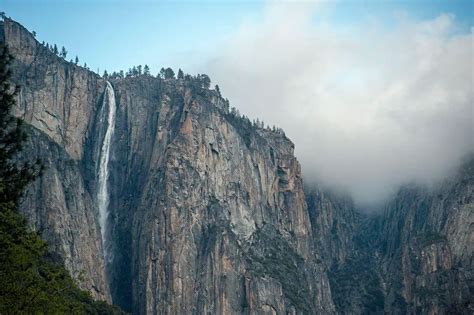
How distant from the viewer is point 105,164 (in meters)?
184

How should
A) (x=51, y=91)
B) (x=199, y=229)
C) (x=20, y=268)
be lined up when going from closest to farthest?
(x=20, y=268) → (x=199, y=229) → (x=51, y=91)

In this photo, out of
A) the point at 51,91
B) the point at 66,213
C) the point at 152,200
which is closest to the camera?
the point at 66,213

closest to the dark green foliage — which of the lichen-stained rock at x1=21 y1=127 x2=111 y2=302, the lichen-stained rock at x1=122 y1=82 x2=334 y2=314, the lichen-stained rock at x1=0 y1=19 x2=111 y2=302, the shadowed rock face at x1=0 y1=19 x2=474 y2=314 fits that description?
the lichen-stained rock at x1=0 y1=19 x2=111 y2=302

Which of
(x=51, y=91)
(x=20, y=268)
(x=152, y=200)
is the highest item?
(x=51, y=91)

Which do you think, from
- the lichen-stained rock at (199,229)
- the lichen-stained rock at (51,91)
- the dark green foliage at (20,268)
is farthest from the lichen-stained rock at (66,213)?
the dark green foliage at (20,268)

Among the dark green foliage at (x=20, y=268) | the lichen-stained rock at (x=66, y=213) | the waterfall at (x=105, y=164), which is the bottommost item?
the dark green foliage at (x=20, y=268)

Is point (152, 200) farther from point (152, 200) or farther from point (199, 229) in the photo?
point (199, 229)

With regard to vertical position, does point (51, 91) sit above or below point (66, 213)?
above

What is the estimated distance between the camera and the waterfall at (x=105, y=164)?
175000 millimetres

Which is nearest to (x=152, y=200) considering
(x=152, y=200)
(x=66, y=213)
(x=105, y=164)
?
(x=152, y=200)

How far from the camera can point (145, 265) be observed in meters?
164

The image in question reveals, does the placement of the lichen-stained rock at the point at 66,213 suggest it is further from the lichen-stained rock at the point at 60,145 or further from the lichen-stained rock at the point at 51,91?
the lichen-stained rock at the point at 51,91

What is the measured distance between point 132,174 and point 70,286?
483 ft

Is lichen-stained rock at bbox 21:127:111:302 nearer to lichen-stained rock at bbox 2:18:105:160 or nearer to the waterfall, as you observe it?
lichen-stained rock at bbox 2:18:105:160
